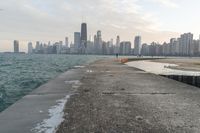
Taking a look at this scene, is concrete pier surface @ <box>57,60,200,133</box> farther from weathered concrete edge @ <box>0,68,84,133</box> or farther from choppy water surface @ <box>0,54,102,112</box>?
choppy water surface @ <box>0,54,102,112</box>

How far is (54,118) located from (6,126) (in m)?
1.38

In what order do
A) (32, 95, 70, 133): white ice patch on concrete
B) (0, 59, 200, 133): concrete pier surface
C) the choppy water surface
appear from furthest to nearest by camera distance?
the choppy water surface → (0, 59, 200, 133): concrete pier surface → (32, 95, 70, 133): white ice patch on concrete

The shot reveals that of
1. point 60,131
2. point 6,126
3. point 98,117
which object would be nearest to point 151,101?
point 98,117

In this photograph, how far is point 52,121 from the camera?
260 inches

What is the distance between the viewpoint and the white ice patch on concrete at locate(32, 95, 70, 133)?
5871 mm

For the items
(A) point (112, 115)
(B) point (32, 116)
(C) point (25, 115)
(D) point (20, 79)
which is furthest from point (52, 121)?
(D) point (20, 79)

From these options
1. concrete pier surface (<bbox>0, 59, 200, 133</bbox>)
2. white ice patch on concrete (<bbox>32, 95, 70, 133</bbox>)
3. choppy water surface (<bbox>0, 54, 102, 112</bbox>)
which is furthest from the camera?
choppy water surface (<bbox>0, 54, 102, 112</bbox>)

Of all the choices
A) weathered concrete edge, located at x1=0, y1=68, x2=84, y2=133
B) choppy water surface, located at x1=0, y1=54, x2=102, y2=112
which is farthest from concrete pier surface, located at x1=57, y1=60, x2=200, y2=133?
choppy water surface, located at x1=0, y1=54, x2=102, y2=112

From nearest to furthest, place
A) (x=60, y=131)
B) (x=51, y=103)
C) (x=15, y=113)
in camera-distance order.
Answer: (x=60, y=131) < (x=15, y=113) < (x=51, y=103)

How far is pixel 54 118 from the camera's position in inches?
271

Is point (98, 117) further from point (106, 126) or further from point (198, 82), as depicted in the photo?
point (198, 82)

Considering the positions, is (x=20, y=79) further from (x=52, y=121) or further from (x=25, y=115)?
(x=52, y=121)

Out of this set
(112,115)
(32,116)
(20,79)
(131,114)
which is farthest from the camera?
(20,79)

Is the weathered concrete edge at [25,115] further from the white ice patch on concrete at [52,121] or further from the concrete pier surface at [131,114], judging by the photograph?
the concrete pier surface at [131,114]
